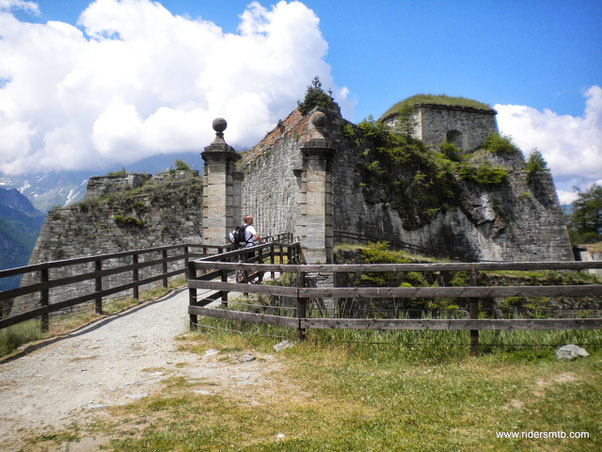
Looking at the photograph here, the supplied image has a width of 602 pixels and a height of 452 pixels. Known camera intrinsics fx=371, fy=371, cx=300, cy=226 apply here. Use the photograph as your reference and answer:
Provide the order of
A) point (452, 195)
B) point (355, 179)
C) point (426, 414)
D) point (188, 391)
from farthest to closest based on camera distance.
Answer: point (452, 195)
point (355, 179)
point (188, 391)
point (426, 414)

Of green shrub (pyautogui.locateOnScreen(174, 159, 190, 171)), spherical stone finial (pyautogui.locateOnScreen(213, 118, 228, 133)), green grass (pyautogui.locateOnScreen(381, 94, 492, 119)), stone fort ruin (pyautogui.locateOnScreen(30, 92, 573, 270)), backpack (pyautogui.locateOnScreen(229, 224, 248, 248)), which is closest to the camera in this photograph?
backpack (pyautogui.locateOnScreen(229, 224, 248, 248))

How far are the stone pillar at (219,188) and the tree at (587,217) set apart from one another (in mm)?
42095

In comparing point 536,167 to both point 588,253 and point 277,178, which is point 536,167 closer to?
point 588,253

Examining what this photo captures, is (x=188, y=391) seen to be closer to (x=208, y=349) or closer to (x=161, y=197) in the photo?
(x=208, y=349)

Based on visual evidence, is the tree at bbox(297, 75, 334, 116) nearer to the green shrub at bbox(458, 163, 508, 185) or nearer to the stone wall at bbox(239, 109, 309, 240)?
the stone wall at bbox(239, 109, 309, 240)

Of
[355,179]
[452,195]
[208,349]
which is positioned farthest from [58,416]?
[452,195]

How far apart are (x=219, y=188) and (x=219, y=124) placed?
1802 millimetres

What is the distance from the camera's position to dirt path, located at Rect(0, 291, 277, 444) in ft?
11.0

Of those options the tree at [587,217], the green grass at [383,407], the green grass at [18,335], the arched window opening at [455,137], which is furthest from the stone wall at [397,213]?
the tree at [587,217]

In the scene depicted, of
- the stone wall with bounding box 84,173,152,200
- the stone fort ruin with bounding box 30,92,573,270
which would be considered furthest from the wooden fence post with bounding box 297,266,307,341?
the stone wall with bounding box 84,173,152,200

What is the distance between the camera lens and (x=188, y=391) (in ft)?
12.1

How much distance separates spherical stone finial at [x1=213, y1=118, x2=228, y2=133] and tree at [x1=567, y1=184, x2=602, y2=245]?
139ft

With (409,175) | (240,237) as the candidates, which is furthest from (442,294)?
(409,175)

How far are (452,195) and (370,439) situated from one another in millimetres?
22732
